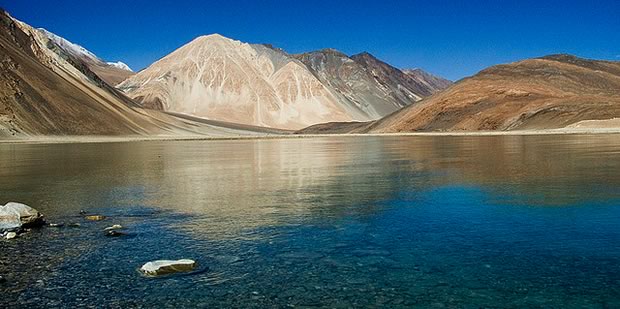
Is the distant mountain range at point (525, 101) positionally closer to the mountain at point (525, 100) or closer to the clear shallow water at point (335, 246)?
the mountain at point (525, 100)

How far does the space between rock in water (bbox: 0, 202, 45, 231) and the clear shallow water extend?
687 mm

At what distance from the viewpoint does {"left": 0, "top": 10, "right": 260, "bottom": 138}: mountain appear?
92.2m

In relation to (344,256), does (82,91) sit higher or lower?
higher

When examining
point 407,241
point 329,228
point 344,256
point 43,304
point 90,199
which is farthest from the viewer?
point 90,199

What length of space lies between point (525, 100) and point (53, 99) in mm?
102006

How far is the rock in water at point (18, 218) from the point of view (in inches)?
494

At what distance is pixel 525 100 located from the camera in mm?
130375

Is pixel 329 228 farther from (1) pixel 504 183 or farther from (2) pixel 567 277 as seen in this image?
(1) pixel 504 183

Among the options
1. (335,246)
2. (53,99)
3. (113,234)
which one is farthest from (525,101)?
(113,234)

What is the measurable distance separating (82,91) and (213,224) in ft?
392

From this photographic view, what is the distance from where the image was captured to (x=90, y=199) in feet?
58.5

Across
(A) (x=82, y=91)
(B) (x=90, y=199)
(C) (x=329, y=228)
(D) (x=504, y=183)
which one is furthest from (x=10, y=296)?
(A) (x=82, y=91)

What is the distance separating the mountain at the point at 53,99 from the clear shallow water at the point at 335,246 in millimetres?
78104

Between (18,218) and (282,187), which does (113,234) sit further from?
(282,187)
